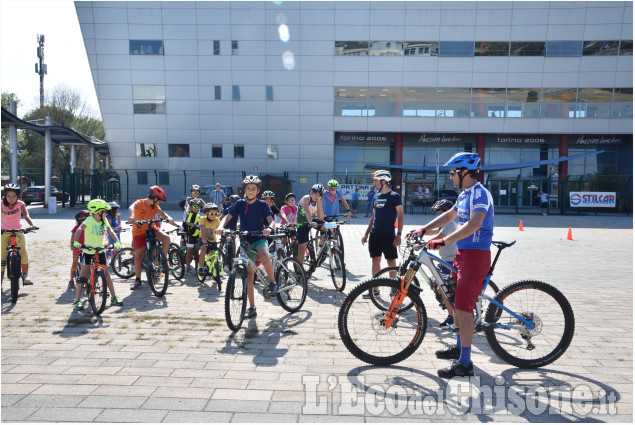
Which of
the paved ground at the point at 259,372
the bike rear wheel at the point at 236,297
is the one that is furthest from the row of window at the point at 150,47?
the bike rear wheel at the point at 236,297

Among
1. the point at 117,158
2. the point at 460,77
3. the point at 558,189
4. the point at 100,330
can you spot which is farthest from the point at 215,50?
the point at 100,330

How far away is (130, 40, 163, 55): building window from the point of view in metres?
32.4

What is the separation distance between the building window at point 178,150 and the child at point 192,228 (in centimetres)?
2624

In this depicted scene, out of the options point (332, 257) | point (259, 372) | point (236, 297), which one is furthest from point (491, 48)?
point (259, 372)

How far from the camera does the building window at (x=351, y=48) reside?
32031 millimetres

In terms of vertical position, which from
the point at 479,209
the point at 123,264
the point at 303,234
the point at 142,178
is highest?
the point at 142,178

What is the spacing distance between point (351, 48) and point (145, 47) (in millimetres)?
15461

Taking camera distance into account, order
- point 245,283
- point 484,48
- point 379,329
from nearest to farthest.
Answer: point 379,329
point 245,283
point 484,48

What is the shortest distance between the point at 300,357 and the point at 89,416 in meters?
1.91

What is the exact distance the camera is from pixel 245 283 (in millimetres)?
5406

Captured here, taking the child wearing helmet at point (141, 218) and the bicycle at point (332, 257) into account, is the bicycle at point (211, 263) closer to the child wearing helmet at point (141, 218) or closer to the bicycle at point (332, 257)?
the child wearing helmet at point (141, 218)

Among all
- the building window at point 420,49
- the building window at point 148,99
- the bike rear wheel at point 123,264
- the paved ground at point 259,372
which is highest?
the building window at point 420,49

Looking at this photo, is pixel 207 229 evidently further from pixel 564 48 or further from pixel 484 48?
pixel 564 48

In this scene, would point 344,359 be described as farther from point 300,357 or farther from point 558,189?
point 558,189
